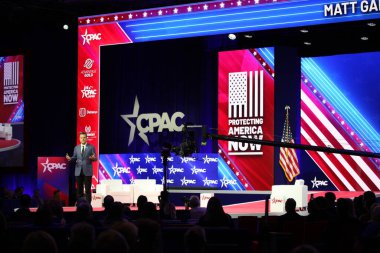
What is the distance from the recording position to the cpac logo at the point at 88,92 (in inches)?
678

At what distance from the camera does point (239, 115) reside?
15.1m

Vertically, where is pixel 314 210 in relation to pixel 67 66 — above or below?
below

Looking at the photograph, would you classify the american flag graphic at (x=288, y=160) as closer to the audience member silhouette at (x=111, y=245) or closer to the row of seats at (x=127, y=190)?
the row of seats at (x=127, y=190)

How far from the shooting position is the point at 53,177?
15609mm

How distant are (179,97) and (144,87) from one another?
0.93 m

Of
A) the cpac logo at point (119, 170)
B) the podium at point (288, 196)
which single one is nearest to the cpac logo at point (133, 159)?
the cpac logo at point (119, 170)

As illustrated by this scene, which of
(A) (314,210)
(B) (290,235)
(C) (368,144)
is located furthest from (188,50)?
(B) (290,235)

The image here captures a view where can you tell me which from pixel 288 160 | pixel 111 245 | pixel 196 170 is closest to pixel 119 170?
pixel 196 170

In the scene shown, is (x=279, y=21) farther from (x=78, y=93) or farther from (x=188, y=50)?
(x=78, y=93)

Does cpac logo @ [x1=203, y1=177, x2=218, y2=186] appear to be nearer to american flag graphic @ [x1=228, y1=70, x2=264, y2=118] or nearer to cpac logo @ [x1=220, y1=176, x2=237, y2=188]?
cpac logo @ [x1=220, y1=176, x2=237, y2=188]

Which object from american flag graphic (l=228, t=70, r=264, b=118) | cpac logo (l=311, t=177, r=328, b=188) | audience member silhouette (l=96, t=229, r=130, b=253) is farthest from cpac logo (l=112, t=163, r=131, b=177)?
audience member silhouette (l=96, t=229, r=130, b=253)

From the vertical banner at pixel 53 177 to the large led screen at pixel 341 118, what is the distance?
5000mm

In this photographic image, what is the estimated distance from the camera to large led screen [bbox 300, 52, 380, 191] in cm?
1437

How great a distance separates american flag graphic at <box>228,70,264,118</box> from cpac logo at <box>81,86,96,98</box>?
3.63m
